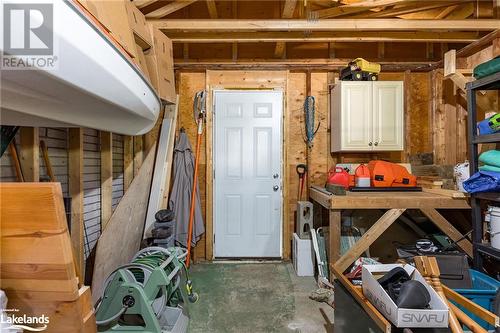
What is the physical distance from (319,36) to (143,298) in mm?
3019

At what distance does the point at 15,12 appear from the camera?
3.16ft

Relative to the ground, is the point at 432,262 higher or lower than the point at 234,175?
lower

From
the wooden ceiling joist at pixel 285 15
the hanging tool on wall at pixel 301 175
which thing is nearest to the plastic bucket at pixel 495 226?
the hanging tool on wall at pixel 301 175

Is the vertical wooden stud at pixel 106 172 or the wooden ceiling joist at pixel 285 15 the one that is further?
the vertical wooden stud at pixel 106 172

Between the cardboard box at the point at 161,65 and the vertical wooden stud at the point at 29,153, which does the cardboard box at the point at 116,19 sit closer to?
Answer: the cardboard box at the point at 161,65

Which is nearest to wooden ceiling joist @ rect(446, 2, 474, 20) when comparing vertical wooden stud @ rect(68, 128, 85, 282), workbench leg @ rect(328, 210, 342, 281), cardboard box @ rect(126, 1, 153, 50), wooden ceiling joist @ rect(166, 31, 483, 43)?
wooden ceiling joist @ rect(166, 31, 483, 43)

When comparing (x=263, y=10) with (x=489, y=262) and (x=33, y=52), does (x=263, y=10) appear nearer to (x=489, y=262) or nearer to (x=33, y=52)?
(x=33, y=52)

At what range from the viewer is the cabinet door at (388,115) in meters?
3.31

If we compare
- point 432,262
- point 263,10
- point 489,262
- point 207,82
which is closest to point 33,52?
point 432,262

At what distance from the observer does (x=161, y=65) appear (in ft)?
9.43

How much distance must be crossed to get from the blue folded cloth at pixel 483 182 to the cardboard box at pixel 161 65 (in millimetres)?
2832

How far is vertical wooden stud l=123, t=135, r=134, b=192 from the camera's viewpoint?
9.99 feet

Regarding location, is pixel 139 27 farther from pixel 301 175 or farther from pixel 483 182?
pixel 483 182

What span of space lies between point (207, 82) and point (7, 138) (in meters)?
2.40
